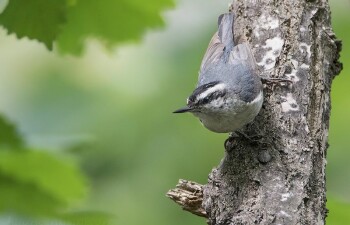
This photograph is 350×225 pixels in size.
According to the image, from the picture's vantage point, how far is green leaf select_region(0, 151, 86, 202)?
296 centimetres

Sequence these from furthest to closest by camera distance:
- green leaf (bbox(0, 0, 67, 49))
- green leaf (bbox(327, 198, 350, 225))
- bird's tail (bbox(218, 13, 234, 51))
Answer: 1. bird's tail (bbox(218, 13, 234, 51))
2. green leaf (bbox(327, 198, 350, 225))
3. green leaf (bbox(0, 0, 67, 49))

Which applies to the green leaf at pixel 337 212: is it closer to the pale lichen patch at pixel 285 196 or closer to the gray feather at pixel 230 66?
the pale lichen patch at pixel 285 196

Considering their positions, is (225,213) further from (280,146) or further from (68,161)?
(68,161)

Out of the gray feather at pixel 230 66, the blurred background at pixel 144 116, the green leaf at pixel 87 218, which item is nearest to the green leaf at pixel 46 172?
the green leaf at pixel 87 218

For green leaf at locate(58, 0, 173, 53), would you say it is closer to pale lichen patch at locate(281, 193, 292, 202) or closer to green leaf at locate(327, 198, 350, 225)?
pale lichen patch at locate(281, 193, 292, 202)

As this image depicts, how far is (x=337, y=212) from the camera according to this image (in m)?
3.23

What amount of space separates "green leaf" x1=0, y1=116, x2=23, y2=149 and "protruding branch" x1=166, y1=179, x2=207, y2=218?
115cm

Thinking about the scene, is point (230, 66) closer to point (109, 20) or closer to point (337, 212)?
point (109, 20)

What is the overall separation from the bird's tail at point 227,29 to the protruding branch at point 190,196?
95cm

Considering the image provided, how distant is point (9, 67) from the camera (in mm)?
8008

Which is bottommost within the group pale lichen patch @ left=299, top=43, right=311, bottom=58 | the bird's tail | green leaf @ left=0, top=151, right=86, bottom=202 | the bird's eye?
green leaf @ left=0, top=151, right=86, bottom=202

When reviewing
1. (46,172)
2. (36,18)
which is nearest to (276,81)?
(46,172)

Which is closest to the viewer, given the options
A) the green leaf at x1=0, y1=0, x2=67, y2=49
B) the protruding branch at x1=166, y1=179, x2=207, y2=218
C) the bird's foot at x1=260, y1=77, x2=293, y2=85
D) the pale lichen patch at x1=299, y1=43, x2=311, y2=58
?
the green leaf at x1=0, y1=0, x2=67, y2=49

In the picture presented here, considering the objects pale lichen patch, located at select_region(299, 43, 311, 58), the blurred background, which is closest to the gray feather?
pale lichen patch, located at select_region(299, 43, 311, 58)
